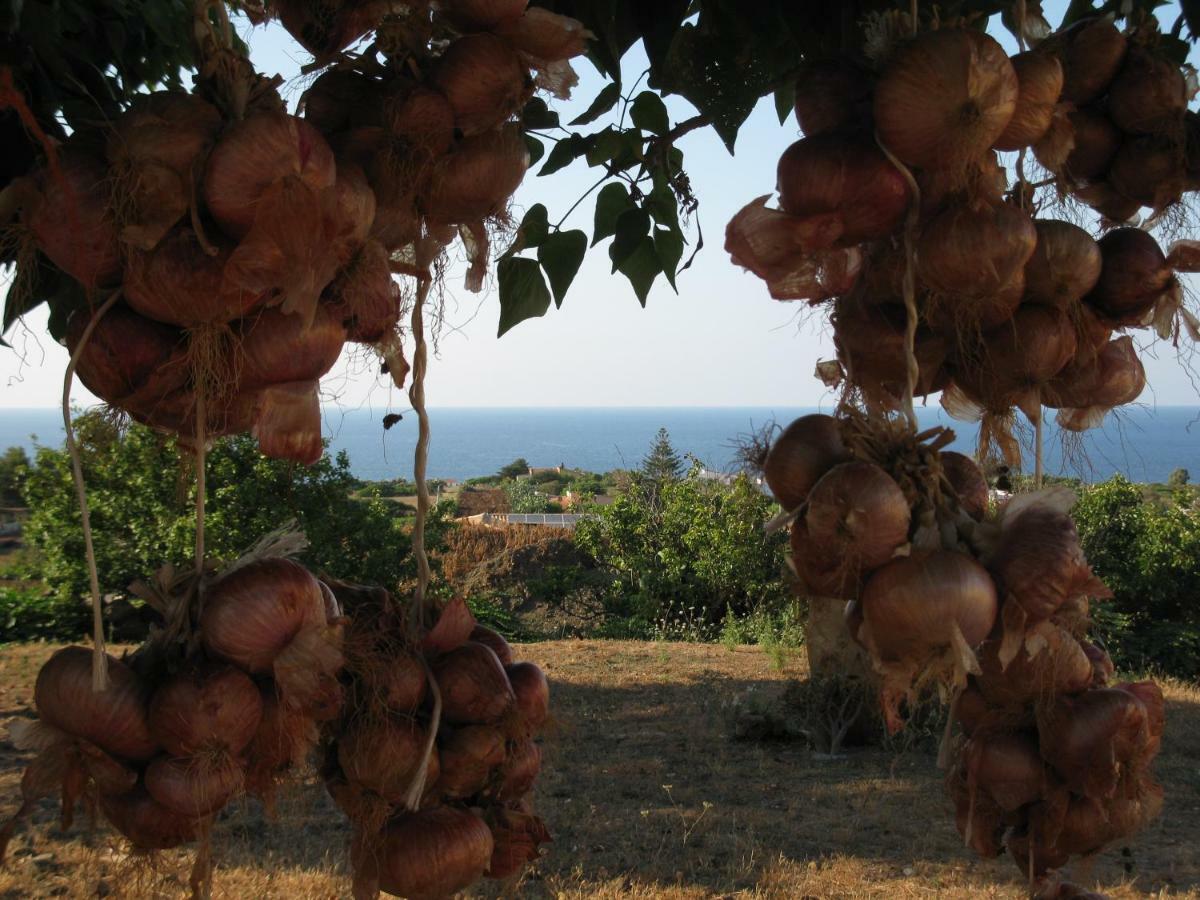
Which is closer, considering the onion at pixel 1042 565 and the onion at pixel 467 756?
the onion at pixel 1042 565

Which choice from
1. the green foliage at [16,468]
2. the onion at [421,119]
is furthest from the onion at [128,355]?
the green foliage at [16,468]

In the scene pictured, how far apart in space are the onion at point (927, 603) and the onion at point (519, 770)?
1.12ft

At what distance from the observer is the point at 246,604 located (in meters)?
0.74

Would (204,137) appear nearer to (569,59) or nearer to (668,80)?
(569,59)

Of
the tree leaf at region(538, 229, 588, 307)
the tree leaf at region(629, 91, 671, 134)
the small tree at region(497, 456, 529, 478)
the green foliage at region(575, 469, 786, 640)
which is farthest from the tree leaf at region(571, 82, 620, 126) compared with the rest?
the small tree at region(497, 456, 529, 478)

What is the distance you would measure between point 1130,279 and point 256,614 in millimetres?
753

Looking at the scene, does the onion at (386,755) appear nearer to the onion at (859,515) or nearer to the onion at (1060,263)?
the onion at (859,515)

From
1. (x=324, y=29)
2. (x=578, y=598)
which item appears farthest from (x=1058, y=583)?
(x=578, y=598)

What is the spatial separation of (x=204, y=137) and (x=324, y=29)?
0.22 metres

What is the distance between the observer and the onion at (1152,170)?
91 centimetres

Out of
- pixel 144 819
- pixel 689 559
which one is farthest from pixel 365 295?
pixel 689 559

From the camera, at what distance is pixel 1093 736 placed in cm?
81

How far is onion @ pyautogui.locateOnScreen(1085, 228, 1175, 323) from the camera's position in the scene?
2.83 ft

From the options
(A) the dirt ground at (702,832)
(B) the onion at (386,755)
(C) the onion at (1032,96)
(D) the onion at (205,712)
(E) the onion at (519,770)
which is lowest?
(A) the dirt ground at (702,832)
